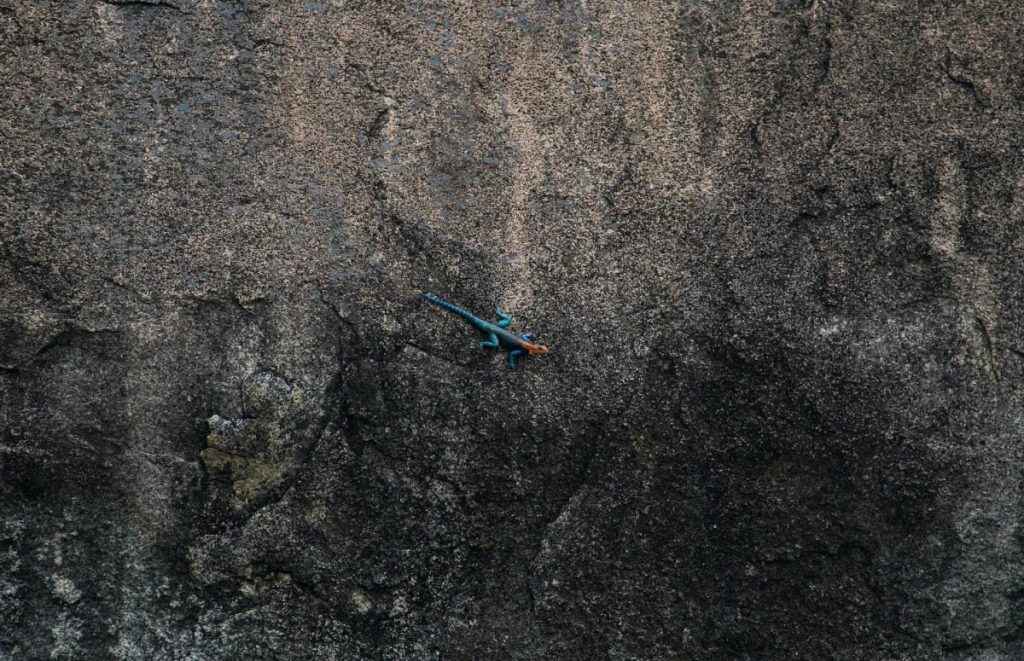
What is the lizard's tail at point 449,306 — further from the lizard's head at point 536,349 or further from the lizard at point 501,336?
the lizard's head at point 536,349

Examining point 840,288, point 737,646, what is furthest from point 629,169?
point 737,646

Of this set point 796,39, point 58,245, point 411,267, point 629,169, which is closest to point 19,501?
point 58,245

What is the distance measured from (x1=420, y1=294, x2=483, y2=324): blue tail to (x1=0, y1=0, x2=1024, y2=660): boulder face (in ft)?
0.08

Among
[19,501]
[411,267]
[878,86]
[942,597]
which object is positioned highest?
[878,86]

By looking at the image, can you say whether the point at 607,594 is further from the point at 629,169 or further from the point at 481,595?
the point at 629,169

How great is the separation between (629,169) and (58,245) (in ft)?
3.99

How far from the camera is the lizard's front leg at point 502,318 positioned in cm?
213

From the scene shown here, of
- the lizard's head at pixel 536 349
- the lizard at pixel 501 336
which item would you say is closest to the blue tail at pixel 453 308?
the lizard at pixel 501 336

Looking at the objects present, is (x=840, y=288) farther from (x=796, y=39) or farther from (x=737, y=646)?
(x=737, y=646)

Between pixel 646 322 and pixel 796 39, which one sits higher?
pixel 796 39

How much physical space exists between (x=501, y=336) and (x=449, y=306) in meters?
0.13

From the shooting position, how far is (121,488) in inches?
84.5

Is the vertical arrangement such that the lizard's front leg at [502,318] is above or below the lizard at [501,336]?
above

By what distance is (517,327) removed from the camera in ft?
7.01
